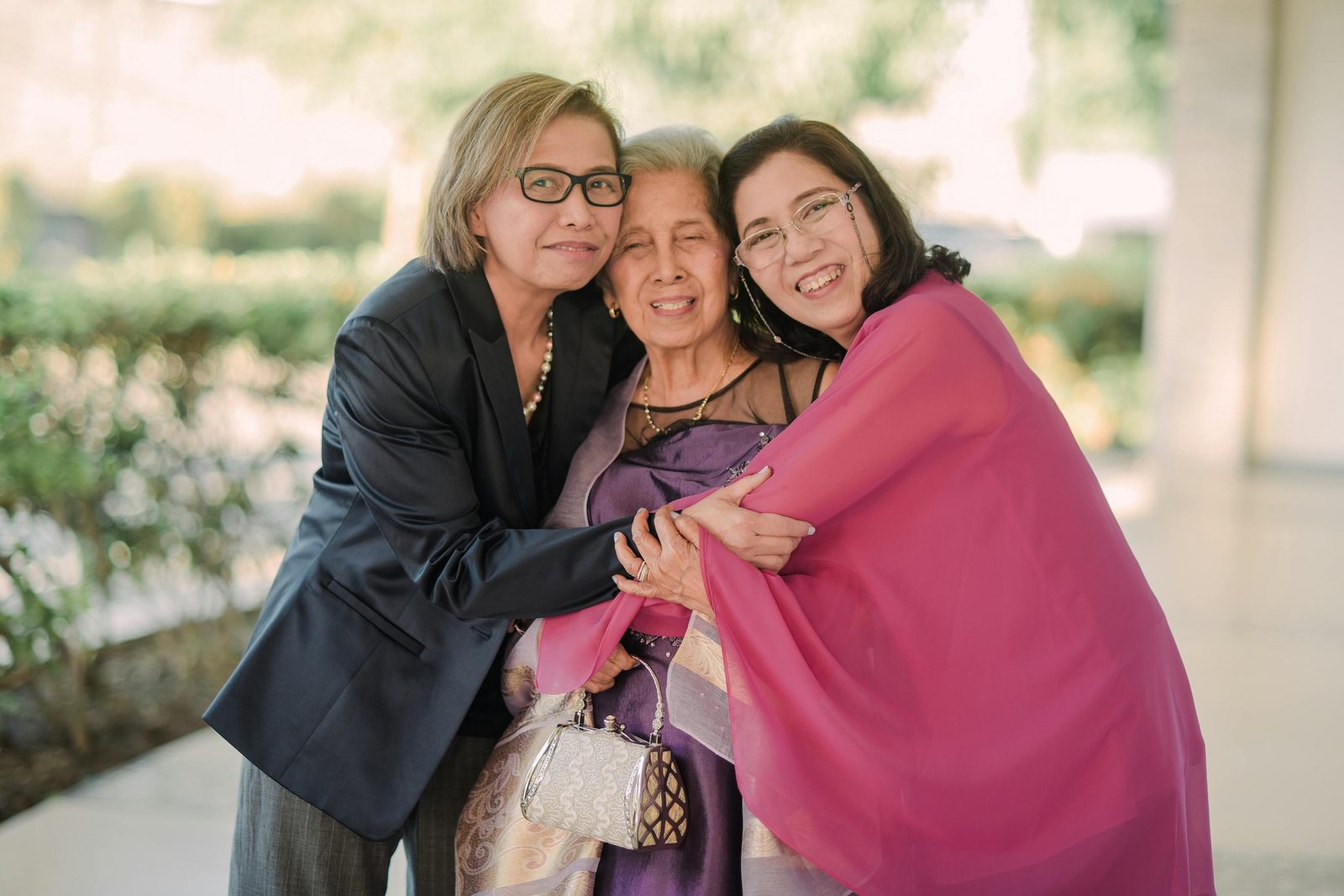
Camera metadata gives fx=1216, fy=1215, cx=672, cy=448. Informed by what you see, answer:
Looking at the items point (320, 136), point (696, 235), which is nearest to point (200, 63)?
point (320, 136)

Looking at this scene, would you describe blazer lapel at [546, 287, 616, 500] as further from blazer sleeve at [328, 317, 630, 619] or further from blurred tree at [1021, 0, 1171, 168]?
blurred tree at [1021, 0, 1171, 168]

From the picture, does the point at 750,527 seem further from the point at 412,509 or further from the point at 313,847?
the point at 313,847

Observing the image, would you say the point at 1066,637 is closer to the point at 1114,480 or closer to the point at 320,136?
the point at 1114,480

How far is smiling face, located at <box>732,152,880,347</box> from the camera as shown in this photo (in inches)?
99.4

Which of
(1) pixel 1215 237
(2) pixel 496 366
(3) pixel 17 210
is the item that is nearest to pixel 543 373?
(2) pixel 496 366

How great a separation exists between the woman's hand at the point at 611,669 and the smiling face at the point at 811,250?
2.61 ft

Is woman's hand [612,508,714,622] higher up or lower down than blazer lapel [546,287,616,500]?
lower down

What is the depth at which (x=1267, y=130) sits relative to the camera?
450 inches

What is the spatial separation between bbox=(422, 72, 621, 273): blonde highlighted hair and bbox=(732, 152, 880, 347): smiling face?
0.45 m

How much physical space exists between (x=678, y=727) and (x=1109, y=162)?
16735 millimetres

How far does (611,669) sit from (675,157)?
44.8 inches

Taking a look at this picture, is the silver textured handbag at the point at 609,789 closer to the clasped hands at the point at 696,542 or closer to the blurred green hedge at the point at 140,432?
the clasped hands at the point at 696,542

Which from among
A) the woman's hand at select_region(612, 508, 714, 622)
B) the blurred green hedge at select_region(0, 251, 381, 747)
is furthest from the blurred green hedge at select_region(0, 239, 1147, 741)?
the woman's hand at select_region(612, 508, 714, 622)

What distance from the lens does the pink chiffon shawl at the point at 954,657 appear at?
2.18 metres
